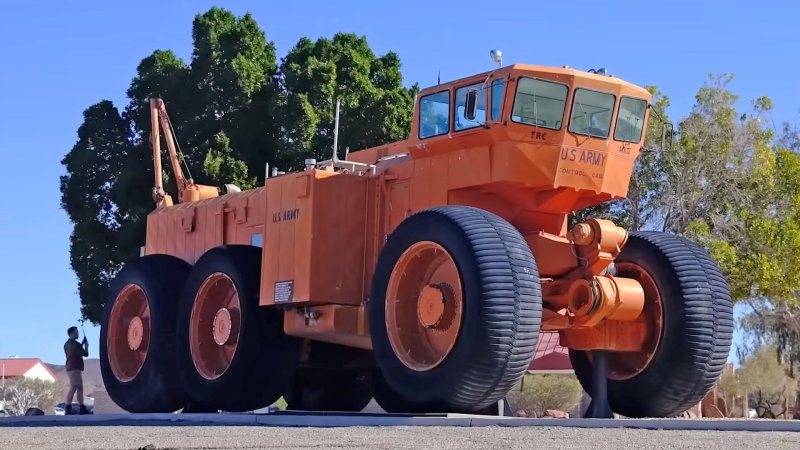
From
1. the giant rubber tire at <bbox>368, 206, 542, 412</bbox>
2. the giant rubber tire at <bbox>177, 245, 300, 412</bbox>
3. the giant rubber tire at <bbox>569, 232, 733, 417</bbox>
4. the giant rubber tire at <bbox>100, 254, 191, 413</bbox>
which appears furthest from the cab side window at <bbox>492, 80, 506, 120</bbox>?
the giant rubber tire at <bbox>100, 254, 191, 413</bbox>

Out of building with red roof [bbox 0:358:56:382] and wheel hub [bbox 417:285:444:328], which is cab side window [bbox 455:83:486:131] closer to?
wheel hub [bbox 417:285:444:328]

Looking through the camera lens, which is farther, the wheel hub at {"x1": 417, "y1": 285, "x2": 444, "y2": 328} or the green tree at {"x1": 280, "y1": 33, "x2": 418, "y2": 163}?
the green tree at {"x1": 280, "y1": 33, "x2": 418, "y2": 163}

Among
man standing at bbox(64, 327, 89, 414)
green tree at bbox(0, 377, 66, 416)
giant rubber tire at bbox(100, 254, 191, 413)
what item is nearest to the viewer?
giant rubber tire at bbox(100, 254, 191, 413)

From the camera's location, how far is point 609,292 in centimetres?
1416

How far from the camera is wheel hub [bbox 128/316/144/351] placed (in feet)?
62.9

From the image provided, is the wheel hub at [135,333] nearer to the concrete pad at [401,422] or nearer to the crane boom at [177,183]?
the crane boom at [177,183]

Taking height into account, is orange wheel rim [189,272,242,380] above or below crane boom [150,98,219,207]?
below

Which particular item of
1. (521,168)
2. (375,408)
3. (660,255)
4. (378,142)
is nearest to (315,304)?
(521,168)

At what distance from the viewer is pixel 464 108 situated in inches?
590

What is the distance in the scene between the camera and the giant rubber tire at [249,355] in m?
16.7

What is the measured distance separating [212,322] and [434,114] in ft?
15.4

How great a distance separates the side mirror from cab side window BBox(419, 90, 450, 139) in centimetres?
60

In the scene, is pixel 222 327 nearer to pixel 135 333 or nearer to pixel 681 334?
pixel 135 333

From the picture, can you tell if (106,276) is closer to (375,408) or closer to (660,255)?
(375,408)
